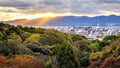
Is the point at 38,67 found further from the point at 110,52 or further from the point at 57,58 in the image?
the point at 110,52

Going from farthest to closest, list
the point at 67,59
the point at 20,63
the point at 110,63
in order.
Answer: the point at 67,59 < the point at 110,63 < the point at 20,63

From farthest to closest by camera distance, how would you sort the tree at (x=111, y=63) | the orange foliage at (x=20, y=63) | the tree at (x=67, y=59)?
the tree at (x=67, y=59), the tree at (x=111, y=63), the orange foliage at (x=20, y=63)

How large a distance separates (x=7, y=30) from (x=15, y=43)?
71.8 feet

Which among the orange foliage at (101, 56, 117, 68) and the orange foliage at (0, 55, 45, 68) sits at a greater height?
the orange foliage at (0, 55, 45, 68)

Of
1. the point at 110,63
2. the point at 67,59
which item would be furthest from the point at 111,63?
the point at 67,59

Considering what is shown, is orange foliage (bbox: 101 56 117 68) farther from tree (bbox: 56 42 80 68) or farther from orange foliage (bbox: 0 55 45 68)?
orange foliage (bbox: 0 55 45 68)

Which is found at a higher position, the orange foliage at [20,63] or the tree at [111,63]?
the orange foliage at [20,63]

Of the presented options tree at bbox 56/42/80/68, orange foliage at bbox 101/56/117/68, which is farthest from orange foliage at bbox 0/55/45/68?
orange foliage at bbox 101/56/117/68

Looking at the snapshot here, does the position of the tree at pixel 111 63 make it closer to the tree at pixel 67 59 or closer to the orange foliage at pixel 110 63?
the orange foliage at pixel 110 63

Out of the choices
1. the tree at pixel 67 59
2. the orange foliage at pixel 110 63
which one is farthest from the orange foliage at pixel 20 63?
the orange foliage at pixel 110 63

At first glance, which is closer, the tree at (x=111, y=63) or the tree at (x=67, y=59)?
the tree at (x=111, y=63)

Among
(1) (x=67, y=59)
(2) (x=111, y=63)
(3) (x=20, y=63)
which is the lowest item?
(1) (x=67, y=59)

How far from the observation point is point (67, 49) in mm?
33844

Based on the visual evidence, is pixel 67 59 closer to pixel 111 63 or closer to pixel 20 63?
pixel 111 63
